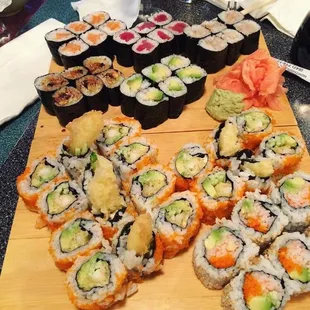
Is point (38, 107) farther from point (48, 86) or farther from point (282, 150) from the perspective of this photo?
point (282, 150)

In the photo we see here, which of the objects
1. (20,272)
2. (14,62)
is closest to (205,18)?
(14,62)

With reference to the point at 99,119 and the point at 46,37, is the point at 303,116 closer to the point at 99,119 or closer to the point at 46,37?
the point at 99,119

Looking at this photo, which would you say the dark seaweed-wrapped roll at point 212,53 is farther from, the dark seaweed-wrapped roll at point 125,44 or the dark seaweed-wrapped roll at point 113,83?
the dark seaweed-wrapped roll at point 113,83

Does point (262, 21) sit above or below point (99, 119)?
below

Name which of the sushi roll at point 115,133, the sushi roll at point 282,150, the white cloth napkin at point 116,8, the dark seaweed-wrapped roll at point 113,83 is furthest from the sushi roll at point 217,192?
the white cloth napkin at point 116,8

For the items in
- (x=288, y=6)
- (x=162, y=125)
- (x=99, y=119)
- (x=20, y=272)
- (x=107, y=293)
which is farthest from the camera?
(x=288, y=6)

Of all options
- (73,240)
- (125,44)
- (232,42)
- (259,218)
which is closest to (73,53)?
(125,44)
